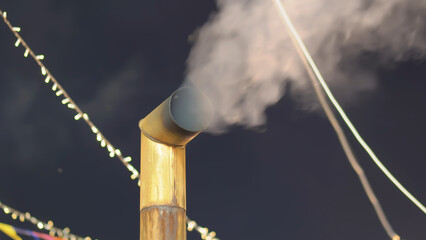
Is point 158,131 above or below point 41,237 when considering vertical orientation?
below

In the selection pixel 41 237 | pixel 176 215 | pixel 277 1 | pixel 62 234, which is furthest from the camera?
pixel 62 234

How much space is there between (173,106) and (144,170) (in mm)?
680

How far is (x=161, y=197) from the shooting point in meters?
4.49

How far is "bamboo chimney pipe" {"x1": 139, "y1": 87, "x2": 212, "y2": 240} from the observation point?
175 inches

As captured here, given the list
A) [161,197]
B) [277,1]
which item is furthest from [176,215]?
[277,1]

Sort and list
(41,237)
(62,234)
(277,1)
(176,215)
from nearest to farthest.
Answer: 1. (277,1)
2. (176,215)
3. (41,237)
4. (62,234)

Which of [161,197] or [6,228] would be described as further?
[6,228]

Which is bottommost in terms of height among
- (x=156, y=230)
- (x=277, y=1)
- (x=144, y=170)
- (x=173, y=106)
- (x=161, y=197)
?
(x=156, y=230)

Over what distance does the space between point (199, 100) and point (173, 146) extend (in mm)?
513

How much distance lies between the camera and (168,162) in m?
4.65

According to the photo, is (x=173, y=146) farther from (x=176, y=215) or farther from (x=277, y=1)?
(x=277, y=1)

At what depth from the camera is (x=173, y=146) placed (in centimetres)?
474

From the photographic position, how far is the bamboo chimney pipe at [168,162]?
4.43 metres

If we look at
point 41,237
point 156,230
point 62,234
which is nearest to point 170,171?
point 156,230
